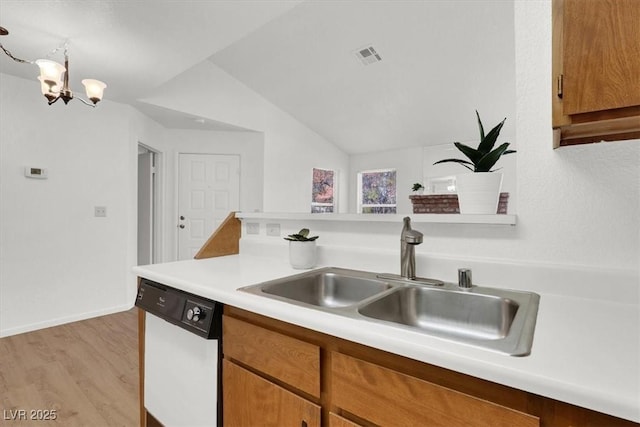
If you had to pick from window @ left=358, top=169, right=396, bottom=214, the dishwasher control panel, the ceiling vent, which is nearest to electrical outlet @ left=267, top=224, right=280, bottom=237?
the dishwasher control panel

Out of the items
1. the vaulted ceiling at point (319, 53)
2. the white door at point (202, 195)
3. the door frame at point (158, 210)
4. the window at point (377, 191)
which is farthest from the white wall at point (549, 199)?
the window at point (377, 191)

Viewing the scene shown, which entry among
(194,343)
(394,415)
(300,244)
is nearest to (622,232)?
(394,415)

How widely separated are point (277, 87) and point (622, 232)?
14.2ft

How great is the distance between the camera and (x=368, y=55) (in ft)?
12.3

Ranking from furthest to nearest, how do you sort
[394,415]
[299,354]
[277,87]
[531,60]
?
[277,87], [531,60], [299,354], [394,415]

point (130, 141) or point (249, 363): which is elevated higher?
point (130, 141)

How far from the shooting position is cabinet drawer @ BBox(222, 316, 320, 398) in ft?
2.46

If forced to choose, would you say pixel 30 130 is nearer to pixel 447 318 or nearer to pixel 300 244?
pixel 300 244

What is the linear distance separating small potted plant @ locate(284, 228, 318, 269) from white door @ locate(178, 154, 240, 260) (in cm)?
335

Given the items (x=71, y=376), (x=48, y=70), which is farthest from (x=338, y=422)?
(x=48, y=70)

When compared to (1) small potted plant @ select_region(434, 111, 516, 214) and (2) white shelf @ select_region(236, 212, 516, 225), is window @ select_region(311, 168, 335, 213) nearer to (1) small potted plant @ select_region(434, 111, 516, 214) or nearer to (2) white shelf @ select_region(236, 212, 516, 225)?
(2) white shelf @ select_region(236, 212, 516, 225)

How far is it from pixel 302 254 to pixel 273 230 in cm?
38

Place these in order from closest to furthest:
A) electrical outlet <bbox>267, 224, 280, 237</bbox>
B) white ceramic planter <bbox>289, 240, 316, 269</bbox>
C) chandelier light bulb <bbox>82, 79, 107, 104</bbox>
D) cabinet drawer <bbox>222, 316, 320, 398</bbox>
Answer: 1. cabinet drawer <bbox>222, 316, 320, 398</bbox>
2. white ceramic planter <bbox>289, 240, 316, 269</bbox>
3. electrical outlet <bbox>267, 224, 280, 237</bbox>
4. chandelier light bulb <bbox>82, 79, 107, 104</bbox>

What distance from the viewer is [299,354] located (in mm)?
771
